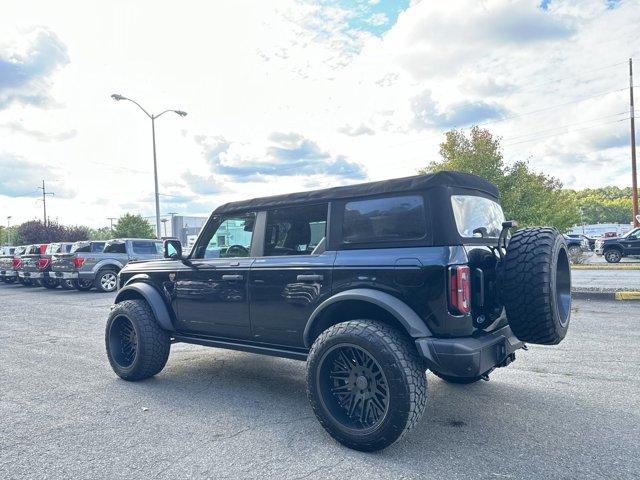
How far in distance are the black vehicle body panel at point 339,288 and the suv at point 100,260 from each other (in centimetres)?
1181

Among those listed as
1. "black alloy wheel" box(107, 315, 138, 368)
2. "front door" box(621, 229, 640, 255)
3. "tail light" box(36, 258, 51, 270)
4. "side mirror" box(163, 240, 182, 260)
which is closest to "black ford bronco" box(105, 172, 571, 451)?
"side mirror" box(163, 240, 182, 260)

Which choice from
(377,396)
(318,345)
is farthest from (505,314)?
(318,345)

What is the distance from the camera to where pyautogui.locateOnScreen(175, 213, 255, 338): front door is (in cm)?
437

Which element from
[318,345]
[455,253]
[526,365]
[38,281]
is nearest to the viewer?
[455,253]

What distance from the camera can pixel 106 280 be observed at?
16.2 m

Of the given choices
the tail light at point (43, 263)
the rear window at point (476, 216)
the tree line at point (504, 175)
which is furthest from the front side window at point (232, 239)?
the tree line at point (504, 175)

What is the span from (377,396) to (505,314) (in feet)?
3.85

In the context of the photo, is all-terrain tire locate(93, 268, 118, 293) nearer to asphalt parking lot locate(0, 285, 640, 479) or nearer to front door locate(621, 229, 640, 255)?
asphalt parking lot locate(0, 285, 640, 479)

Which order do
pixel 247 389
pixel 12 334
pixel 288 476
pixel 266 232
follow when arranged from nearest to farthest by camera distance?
pixel 288 476
pixel 266 232
pixel 247 389
pixel 12 334

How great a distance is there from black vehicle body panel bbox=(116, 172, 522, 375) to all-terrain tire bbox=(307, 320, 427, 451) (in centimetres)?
15

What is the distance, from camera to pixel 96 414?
4090 mm

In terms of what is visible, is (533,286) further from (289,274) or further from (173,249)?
(173,249)

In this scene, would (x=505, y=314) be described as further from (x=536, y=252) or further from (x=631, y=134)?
(x=631, y=134)

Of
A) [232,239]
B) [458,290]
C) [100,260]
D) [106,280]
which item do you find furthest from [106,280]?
[458,290]
